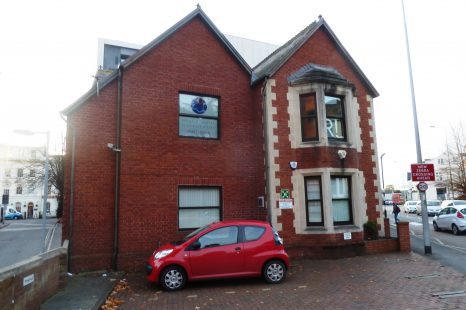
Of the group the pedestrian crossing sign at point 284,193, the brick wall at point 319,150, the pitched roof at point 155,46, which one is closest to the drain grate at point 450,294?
the brick wall at point 319,150

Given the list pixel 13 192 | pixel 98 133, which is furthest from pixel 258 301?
pixel 13 192

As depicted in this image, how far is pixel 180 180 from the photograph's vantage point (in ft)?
38.4

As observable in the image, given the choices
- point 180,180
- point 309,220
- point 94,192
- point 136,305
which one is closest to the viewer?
point 136,305

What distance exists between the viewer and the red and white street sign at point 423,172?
13250mm

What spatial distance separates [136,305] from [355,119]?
10601mm

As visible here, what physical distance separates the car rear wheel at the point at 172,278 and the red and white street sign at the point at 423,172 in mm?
9706

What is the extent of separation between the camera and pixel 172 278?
828cm

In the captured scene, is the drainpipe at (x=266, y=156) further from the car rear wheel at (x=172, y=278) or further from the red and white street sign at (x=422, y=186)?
the red and white street sign at (x=422, y=186)

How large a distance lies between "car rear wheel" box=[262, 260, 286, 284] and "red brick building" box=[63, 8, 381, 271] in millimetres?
3245

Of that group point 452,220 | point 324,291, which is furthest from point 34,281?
point 452,220

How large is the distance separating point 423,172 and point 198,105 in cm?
884

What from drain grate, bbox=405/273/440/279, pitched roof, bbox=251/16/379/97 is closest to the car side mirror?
drain grate, bbox=405/273/440/279

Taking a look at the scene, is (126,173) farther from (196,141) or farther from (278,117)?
(278,117)

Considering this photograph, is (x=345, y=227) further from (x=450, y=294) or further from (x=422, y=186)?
(x=450, y=294)
